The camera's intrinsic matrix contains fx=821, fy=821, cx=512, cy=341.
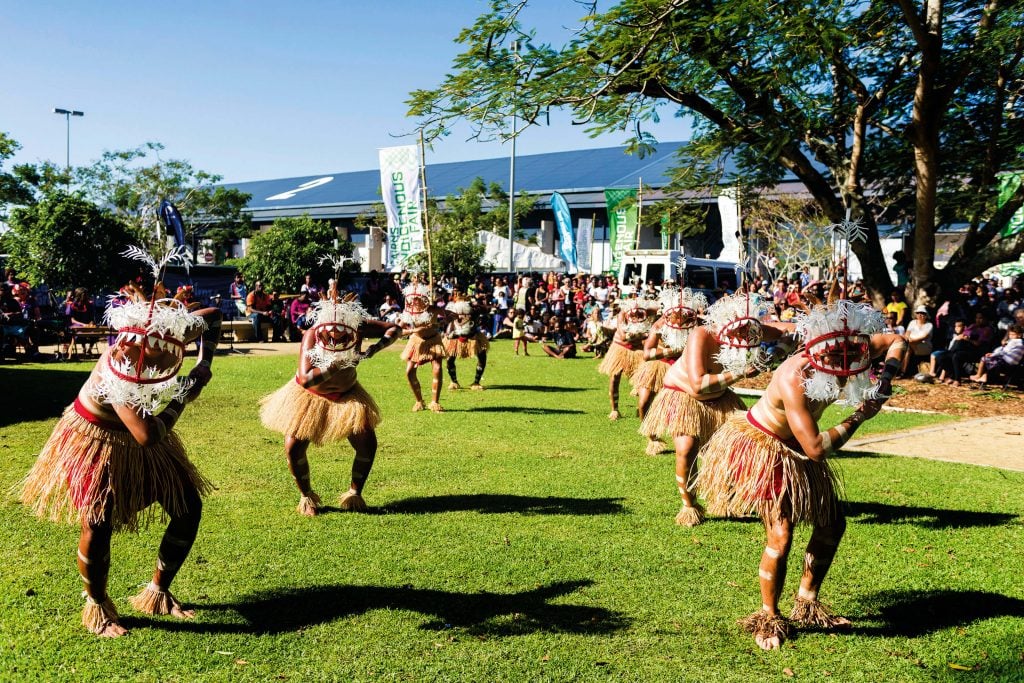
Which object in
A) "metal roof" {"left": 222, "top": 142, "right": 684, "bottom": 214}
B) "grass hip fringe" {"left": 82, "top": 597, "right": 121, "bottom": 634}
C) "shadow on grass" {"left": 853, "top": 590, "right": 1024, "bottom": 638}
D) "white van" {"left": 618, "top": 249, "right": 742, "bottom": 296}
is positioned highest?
"metal roof" {"left": 222, "top": 142, "right": 684, "bottom": 214}

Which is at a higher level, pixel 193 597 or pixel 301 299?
pixel 301 299

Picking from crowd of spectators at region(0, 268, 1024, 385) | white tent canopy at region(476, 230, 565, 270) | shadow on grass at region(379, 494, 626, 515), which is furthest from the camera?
white tent canopy at region(476, 230, 565, 270)

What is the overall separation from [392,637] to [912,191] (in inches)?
596

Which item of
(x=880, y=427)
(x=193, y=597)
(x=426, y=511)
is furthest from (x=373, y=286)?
(x=193, y=597)

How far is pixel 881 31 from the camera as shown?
13961 mm

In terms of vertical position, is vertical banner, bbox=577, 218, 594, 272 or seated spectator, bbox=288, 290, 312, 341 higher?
vertical banner, bbox=577, 218, 594, 272

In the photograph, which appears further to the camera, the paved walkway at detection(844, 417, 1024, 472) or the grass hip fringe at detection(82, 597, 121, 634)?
the paved walkway at detection(844, 417, 1024, 472)

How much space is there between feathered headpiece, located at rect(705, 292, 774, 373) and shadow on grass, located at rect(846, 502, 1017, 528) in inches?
58.9

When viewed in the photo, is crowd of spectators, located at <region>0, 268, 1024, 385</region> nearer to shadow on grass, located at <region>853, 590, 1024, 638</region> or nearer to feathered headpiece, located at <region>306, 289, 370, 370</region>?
shadow on grass, located at <region>853, 590, 1024, 638</region>

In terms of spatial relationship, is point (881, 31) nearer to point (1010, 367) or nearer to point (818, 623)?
point (1010, 367)

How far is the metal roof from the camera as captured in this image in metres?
39.1

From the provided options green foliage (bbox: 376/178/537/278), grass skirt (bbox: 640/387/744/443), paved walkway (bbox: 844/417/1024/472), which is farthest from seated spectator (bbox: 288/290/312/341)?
grass skirt (bbox: 640/387/744/443)

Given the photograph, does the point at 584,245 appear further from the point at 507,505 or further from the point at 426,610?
the point at 426,610

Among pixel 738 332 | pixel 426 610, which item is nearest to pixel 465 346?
pixel 738 332
